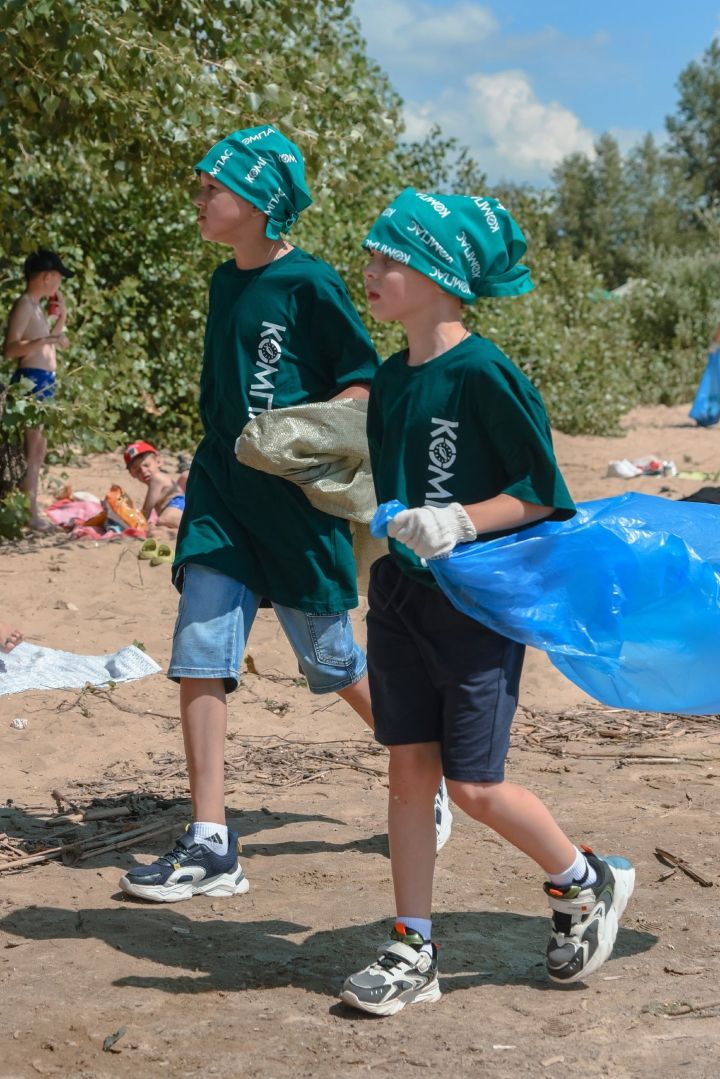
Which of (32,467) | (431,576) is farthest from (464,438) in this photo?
(32,467)

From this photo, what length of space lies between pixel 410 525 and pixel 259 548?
1071 mm

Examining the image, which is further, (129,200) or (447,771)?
(129,200)

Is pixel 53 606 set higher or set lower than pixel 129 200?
lower

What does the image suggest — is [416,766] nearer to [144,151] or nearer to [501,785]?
[501,785]

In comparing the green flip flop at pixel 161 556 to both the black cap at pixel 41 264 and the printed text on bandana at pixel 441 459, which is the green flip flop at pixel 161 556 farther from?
the printed text on bandana at pixel 441 459

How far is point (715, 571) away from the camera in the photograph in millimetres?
3146

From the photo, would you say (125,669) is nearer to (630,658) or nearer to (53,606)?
(53,606)

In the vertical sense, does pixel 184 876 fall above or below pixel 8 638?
below

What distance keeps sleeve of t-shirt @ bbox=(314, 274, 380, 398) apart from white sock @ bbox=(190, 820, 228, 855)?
1.26 m

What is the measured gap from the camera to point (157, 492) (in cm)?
905

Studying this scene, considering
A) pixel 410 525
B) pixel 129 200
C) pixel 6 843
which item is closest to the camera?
pixel 410 525

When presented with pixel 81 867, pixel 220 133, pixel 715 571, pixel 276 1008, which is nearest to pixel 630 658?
pixel 715 571

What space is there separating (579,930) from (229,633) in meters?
1.26

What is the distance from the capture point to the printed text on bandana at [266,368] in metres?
3.70
